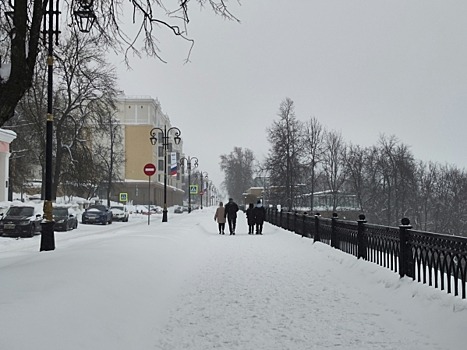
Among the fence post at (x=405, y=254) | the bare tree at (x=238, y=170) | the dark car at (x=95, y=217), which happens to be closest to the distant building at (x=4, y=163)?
the dark car at (x=95, y=217)

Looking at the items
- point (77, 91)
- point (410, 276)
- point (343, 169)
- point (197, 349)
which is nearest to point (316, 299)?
point (410, 276)

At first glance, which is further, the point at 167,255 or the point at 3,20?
the point at 167,255

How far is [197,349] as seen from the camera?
5816 mm

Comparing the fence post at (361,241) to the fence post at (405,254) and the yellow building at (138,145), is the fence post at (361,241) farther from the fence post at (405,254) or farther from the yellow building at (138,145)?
the yellow building at (138,145)

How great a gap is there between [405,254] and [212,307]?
3.43 meters

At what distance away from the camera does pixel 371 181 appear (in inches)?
2581

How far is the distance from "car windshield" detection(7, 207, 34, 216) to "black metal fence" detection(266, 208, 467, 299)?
A: 18103 millimetres

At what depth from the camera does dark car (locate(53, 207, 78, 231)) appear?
31.5 meters

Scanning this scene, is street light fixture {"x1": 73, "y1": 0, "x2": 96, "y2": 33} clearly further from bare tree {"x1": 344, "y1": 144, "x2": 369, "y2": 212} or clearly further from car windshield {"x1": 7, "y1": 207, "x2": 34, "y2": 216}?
bare tree {"x1": 344, "y1": 144, "x2": 369, "y2": 212}

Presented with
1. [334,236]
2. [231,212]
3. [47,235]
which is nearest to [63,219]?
[231,212]

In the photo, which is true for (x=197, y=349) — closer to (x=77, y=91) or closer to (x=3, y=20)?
(x=3, y=20)

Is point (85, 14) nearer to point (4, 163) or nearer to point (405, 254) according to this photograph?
point (405, 254)

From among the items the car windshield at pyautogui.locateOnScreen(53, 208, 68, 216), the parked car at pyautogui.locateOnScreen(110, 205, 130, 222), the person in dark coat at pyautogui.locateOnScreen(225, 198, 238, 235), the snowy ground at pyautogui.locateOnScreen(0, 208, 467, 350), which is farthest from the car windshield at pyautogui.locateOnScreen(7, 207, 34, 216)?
the parked car at pyautogui.locateOnScreen(110, 205, 130, 222)

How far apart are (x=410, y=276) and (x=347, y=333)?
112 inches
